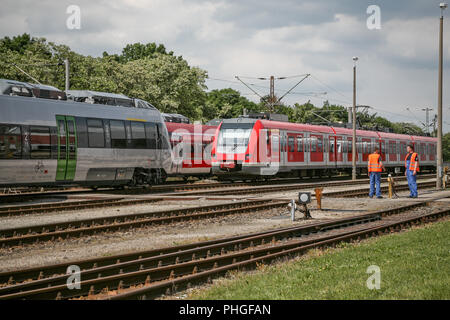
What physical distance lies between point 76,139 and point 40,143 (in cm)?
162

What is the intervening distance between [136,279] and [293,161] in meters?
22.8

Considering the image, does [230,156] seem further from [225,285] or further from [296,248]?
[225,285]

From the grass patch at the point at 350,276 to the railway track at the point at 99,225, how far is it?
492cm

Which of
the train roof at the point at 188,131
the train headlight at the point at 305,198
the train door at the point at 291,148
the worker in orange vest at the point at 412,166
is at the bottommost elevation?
the train headlight at the point at 305,198

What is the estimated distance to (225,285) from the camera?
7.01 meters

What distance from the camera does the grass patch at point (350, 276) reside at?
6184mm

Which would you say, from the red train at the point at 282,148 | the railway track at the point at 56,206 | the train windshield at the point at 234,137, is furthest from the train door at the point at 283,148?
the railway track at the point at 56,206

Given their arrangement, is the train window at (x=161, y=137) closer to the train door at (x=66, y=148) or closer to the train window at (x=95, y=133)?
the train window at (x=95, y=133)

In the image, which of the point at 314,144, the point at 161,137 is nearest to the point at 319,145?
the point at 314,144

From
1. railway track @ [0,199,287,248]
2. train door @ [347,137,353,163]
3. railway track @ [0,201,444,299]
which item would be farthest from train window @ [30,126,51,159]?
train door @ [347,137,353,163]

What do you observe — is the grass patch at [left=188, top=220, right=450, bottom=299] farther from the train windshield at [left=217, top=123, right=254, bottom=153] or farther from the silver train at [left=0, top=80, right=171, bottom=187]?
the train windshield at [left=217, top=123, right=254, bottom=153]

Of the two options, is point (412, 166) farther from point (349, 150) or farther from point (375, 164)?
point (349, 150)

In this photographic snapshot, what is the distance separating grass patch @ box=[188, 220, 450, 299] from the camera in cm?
618
